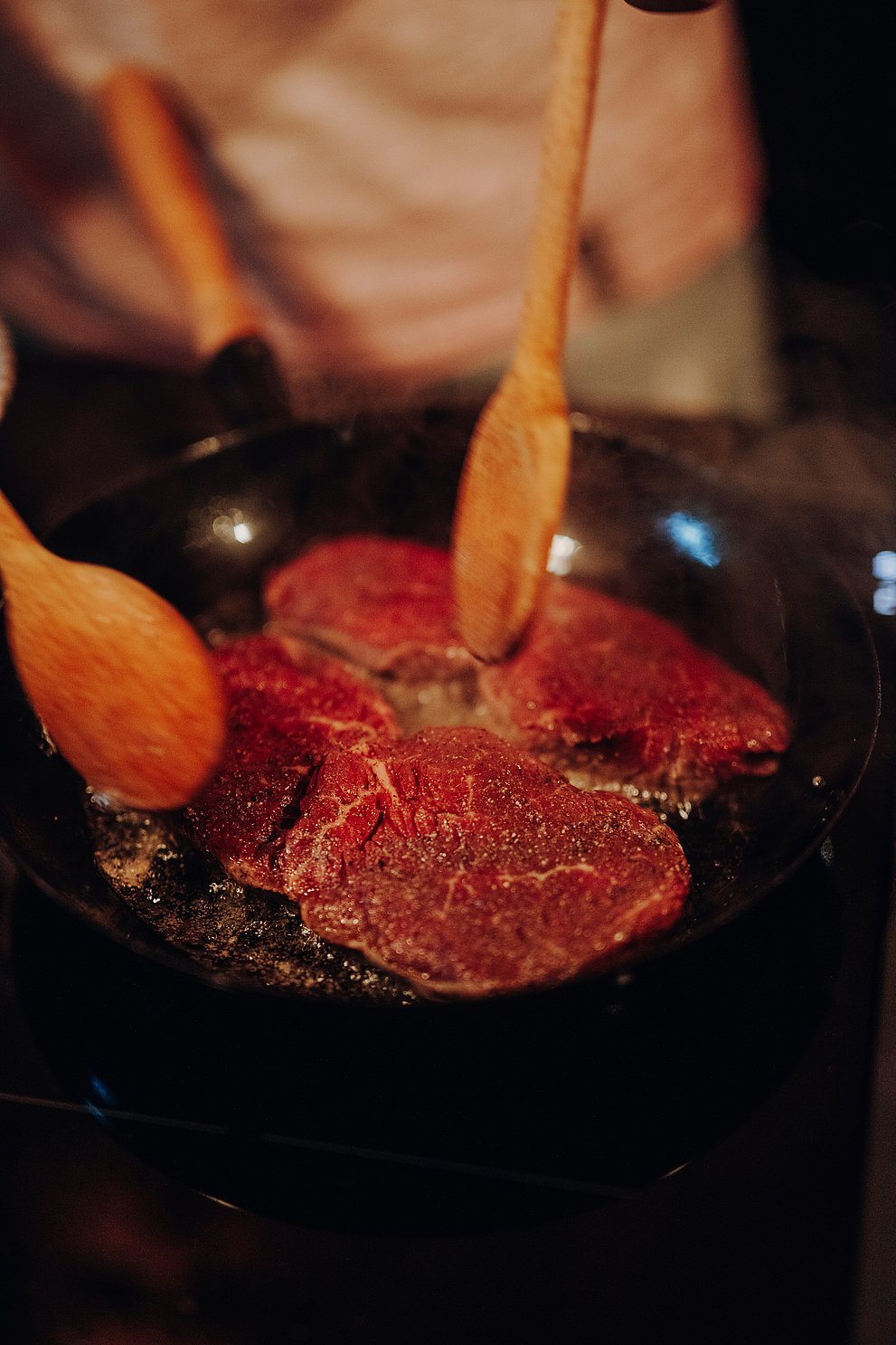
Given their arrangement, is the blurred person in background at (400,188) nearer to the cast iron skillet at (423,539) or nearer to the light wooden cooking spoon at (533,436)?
the cast iron skillet at (423,539)

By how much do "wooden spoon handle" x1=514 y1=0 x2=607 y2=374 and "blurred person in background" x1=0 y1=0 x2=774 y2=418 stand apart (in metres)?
1.00

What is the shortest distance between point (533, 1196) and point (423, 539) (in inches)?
52.2

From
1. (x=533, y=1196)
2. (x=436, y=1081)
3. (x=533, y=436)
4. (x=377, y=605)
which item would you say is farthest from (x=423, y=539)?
(x=533, y=1196)

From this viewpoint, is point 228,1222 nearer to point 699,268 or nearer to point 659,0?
point 659,0

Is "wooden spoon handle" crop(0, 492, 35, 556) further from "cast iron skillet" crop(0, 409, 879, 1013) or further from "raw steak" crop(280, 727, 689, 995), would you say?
"raw steak" crop(280, 727, 689, 995)

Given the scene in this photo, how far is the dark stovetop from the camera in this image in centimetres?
111

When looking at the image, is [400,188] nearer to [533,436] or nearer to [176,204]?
[176,204]

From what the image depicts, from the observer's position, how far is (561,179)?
4.47 ft

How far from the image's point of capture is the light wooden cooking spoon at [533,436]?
1345mm

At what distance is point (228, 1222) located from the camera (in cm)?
119

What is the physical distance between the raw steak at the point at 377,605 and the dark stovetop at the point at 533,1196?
2.36ft

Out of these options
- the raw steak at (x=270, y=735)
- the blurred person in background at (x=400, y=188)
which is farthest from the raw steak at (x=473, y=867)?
the blurred person in background at (x=400, y=188)

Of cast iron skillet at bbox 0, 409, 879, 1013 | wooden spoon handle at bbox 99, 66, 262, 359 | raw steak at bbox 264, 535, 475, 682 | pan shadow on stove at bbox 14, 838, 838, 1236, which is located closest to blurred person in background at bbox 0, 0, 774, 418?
Result: wooden spoon handle at bbox 99, 66, 262, 359

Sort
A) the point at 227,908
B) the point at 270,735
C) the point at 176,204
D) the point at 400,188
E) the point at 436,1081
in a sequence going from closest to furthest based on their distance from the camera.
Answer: the point at 436,1081 < the point at 227,908 < the point at 270,735 < the point at 176,204 < the point at 400,188
